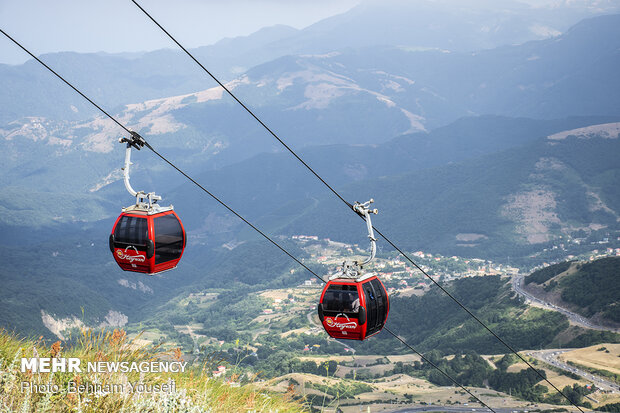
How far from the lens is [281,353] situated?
16225 cm

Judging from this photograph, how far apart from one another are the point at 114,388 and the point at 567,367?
11730 cm

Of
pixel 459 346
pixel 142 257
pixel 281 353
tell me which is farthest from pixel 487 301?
pixel 142 257

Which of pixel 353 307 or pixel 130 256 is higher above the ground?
pixel 130 256

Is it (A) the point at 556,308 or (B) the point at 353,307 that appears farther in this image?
(A) the point at 556,308

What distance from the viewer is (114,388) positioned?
8.76 m

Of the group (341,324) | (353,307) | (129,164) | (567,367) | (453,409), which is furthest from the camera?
(567,367)

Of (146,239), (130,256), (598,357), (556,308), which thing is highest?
(146,239)

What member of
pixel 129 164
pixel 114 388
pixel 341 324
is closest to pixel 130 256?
pixel 129 164

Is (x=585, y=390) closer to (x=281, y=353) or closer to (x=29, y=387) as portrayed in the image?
(x=281, y=353)

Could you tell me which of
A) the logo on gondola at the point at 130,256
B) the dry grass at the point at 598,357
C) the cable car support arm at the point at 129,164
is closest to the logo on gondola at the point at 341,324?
the logo on gondola at the point at 130,256

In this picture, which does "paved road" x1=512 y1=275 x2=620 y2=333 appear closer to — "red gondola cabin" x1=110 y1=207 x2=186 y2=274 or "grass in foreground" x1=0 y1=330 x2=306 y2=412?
"red gondola cabin" x1=110 y1=207 x2=186 y2=274

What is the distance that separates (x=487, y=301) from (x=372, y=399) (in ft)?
257

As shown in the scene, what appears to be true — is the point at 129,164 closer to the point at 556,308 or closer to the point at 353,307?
the point at 353,307

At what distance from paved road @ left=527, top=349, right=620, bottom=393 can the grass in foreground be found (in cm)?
10562
